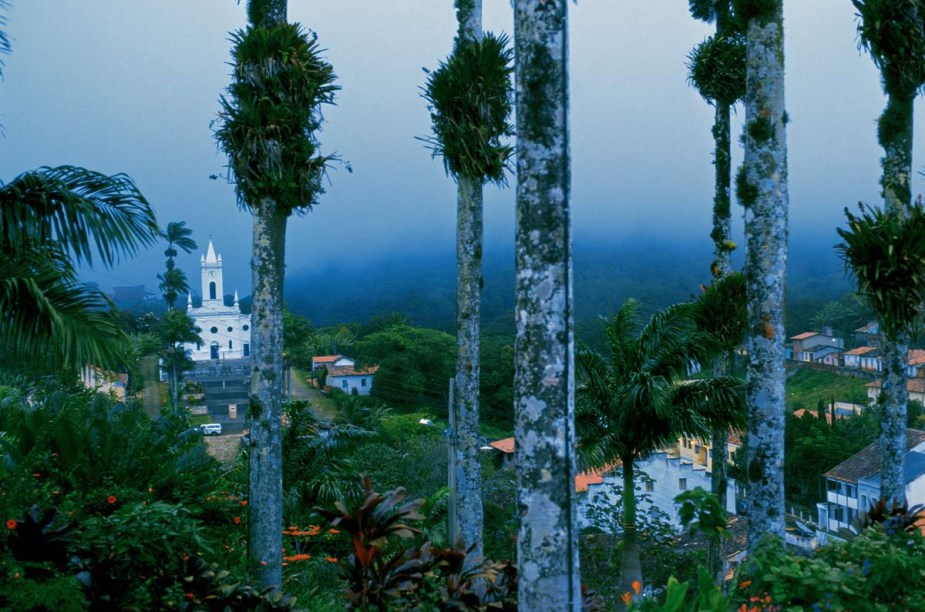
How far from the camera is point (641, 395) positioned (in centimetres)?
1095

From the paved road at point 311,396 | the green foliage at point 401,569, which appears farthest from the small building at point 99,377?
the paved road at point 311,396

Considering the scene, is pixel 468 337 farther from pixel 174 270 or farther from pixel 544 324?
pixel 174 270

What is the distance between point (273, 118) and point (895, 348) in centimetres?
623

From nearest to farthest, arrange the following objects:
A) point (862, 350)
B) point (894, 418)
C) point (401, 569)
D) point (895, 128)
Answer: point (401, 569)
point (894, 418)
point (895, 128)
point (862, 350)

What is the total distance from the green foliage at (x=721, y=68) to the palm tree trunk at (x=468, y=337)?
3595 millimetres

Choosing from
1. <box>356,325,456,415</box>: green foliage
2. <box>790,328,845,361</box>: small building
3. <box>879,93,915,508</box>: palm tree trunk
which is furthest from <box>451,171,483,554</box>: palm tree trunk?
<box>790,328,845,361</box>: small building

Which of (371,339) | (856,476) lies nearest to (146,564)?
(856,476)

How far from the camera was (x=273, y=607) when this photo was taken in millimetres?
4457

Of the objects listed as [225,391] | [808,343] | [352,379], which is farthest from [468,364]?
[808,343]

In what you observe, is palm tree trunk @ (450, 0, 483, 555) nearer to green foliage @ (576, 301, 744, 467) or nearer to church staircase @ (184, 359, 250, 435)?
green foliage @ (576, 301, 744, 467)

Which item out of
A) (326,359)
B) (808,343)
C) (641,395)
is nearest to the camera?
(641,395)

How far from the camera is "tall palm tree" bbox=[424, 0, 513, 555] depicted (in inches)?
334

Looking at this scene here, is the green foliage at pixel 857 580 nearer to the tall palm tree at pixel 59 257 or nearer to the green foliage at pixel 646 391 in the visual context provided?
the tall palm tree at pixel 59 257

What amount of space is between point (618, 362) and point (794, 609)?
8082mm
